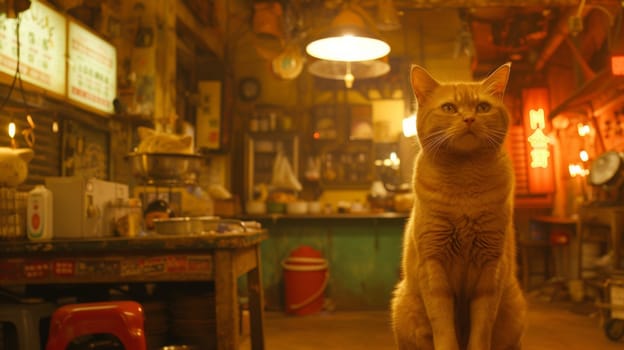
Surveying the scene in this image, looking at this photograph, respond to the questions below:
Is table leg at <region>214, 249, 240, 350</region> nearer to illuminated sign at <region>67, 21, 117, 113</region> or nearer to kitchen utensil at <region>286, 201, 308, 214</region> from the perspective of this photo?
illuminated sign at <region>67, 21, 117, 113</region>

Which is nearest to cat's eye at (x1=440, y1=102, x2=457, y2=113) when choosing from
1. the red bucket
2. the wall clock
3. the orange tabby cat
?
the orange tabby cat

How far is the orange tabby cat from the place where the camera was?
1.62m

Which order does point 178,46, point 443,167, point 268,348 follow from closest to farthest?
point 443,167
point 268,348
point 178,46

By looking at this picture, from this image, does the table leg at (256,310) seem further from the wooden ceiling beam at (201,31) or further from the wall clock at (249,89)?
the wall clock at (249,89)

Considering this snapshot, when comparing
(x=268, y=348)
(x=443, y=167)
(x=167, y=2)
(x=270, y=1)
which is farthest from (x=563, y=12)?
(x=443, y=167)

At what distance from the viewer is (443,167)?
1.69 m

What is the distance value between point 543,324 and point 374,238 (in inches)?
74.7

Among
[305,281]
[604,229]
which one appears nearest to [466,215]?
[305,281]

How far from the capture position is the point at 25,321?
7.14 ft

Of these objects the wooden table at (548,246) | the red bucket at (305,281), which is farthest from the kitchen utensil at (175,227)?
the wooden table at (548,246)

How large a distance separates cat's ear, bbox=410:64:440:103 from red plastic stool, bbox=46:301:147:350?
1.45m

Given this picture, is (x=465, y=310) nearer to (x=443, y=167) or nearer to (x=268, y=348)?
(x=443, y=167)

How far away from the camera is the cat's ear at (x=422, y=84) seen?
176cm

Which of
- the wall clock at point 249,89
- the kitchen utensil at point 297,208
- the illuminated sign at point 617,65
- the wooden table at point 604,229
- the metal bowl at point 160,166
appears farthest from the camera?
the wall clock at point 249,89
